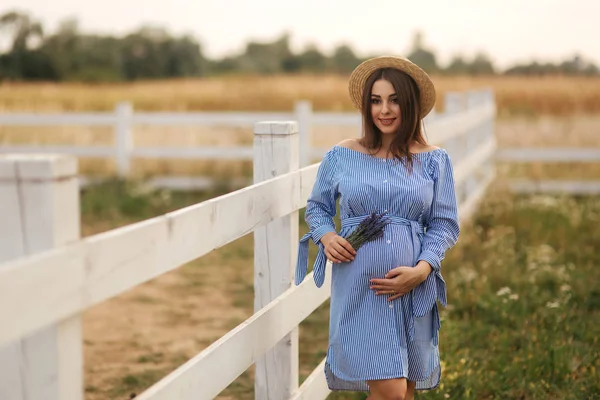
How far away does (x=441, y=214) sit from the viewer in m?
3.26

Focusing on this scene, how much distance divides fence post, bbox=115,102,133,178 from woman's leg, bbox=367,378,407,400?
10.0m

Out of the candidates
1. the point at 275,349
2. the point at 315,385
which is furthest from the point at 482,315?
the point at 275,349

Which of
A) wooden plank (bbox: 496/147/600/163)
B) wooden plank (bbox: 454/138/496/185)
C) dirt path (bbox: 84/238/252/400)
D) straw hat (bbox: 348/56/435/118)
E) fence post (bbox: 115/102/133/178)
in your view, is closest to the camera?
straw hat (bbox: 348/56/435/118)

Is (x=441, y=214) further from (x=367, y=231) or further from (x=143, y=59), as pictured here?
(x=143, y=59)

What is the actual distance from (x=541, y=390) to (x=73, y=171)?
3303 millimetres

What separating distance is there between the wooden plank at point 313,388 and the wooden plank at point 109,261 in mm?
892

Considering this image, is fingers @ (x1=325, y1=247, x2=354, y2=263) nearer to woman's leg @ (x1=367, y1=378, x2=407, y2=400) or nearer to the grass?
woman's leg @ (x1=367, y1=378, x2=407, y2=400)

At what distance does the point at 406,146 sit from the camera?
328 cm

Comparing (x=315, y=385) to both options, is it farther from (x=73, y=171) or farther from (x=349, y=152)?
(x=73, y=171)

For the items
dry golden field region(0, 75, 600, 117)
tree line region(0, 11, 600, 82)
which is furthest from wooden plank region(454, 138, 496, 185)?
tree line region(0, 11, 600, 82)

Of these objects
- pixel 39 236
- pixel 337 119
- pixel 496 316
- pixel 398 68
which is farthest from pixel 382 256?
pixel 337 119

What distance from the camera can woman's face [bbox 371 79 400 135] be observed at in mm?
3268

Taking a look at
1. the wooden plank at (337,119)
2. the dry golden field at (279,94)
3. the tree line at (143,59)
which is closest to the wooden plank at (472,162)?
the wooden plank at (337,119)

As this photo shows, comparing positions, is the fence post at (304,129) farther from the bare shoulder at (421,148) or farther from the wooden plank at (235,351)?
the bare shoulder at (421,148)
